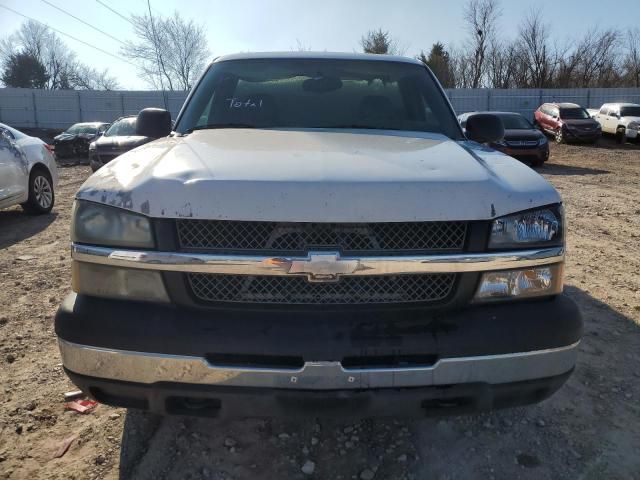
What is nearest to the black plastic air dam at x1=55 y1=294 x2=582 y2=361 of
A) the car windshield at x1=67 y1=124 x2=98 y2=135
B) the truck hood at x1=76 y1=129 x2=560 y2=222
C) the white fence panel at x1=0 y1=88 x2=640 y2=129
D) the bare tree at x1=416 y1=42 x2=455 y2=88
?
the truck hood at x1=76 y1=129 x2=560 y2=222

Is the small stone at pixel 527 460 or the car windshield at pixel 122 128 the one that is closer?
the small stone at pixel 527 460

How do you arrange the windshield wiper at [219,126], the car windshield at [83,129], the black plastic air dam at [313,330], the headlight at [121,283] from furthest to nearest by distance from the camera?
1. the car windshield at [83,129]
2. the windshield wiper at [219,126]
3. the headlight at [121,283]
4. the black plastic air dam at [313,330]

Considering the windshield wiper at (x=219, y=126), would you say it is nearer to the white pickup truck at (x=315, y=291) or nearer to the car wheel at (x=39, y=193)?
the white pickup truck at (x=315, y=291)

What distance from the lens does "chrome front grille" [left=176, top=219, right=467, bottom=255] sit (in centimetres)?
195

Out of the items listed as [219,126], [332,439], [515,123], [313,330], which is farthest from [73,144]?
[313,330]

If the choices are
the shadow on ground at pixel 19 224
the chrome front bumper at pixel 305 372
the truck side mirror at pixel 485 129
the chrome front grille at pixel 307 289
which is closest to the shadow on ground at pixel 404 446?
the chrome front bumper at pixel 305 372

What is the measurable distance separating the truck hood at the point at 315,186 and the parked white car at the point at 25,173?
5867 mm

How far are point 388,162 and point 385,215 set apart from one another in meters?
0.43

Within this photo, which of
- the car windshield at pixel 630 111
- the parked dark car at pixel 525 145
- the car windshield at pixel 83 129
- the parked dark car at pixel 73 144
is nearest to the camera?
the parked dark car at pixel 525 145

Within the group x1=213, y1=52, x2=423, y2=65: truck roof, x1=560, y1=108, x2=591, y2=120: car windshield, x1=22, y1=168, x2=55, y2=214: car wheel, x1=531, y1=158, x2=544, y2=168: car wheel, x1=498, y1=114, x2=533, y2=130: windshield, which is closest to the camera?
x1=213, y1=52, x2=423, y2=65: truck roof

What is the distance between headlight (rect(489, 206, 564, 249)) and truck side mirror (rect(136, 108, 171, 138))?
7.54 feet

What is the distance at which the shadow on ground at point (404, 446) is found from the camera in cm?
230

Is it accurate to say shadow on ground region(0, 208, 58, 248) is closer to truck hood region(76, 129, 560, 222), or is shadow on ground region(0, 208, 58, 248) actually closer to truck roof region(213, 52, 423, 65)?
truck roof region(213, 52, 423, 65)

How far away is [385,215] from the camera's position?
6.26 ft
